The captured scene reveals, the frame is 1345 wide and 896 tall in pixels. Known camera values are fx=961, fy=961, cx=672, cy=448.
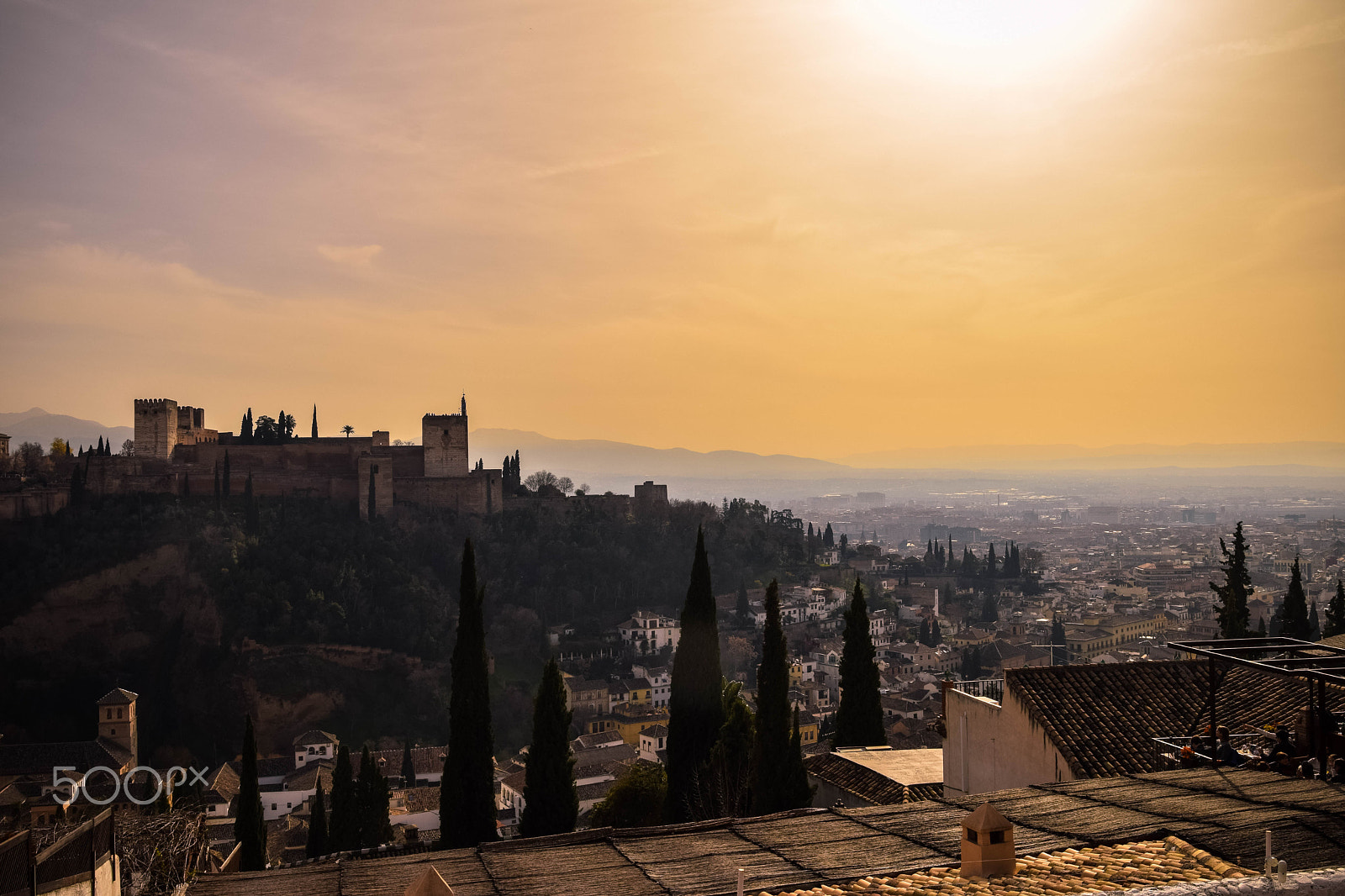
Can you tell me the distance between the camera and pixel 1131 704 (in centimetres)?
983

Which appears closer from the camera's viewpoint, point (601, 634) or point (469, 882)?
point (469, 882)

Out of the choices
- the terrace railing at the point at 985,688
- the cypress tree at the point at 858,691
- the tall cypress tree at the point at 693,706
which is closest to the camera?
the terrace railing at the point at 985,688

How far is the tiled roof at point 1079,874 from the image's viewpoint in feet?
14.7

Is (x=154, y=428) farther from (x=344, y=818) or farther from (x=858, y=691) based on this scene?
(x=858, y=691)

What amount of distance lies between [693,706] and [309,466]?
3849 centimetres

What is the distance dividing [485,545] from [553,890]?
153 feet

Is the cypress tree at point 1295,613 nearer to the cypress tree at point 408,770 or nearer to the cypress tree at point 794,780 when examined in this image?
the cypress tree at point 794,780

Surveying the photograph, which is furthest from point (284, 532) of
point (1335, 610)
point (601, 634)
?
point (1335, 610)

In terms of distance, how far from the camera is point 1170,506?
568 feet

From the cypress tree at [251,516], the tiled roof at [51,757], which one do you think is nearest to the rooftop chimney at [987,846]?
the tiled roof at [51,757]

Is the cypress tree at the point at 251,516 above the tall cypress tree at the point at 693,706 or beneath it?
above

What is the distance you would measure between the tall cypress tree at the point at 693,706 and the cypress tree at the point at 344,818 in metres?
10.5

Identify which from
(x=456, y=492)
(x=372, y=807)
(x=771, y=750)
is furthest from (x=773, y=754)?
(x=456, y=492)

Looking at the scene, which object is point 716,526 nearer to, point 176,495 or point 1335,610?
point 176,495
